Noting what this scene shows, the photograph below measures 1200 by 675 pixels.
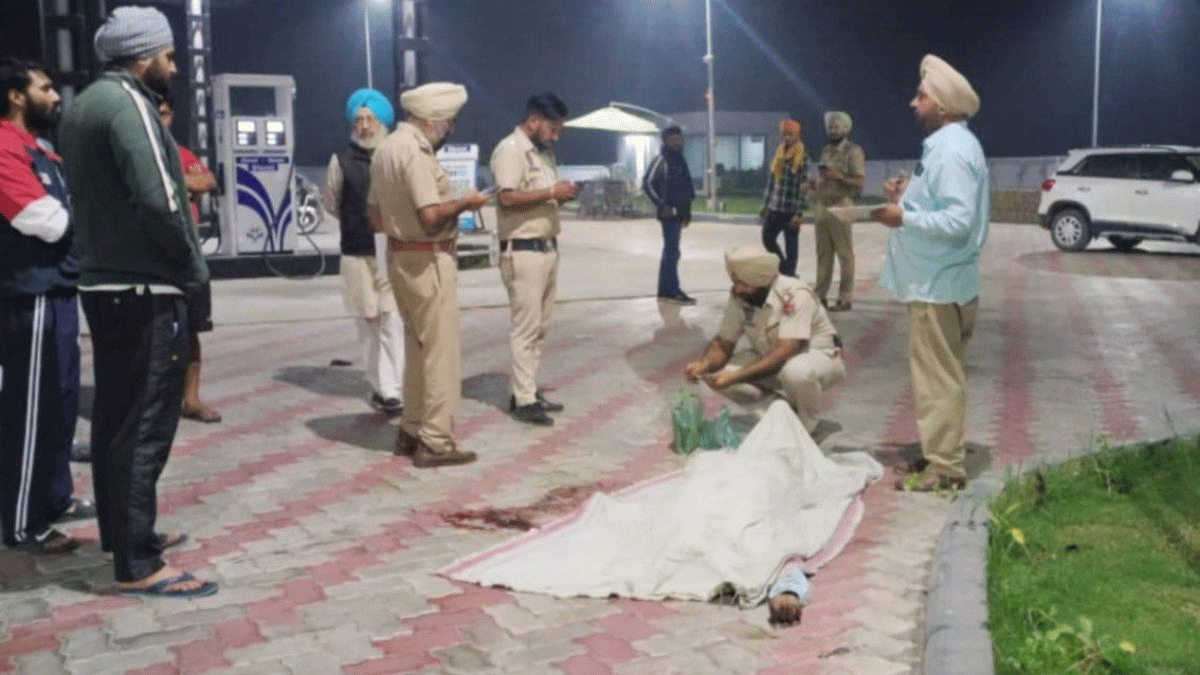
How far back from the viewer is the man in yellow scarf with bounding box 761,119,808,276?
1271 centimetres

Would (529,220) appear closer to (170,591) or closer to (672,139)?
(170,591)

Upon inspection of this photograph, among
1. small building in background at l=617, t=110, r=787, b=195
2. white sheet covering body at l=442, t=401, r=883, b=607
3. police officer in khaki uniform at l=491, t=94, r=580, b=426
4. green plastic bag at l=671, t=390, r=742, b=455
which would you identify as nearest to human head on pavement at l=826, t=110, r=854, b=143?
police officer in khaki uniform at l=491, t=94, r=580, b=426

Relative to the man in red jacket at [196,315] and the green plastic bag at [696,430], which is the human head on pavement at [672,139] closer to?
the man in red jacket at [196,315]

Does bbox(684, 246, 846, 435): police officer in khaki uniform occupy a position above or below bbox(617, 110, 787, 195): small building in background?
below

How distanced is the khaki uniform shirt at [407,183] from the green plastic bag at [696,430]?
5.09 feet

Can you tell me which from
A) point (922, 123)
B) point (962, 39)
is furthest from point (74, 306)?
point (962, 39)

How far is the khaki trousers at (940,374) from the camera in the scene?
233 inches

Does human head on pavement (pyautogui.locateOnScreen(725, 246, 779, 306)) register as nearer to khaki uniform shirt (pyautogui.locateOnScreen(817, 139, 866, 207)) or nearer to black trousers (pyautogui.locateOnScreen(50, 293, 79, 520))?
black trousers (pyautogui.locateOnScreen(50, 293, 79, 520))

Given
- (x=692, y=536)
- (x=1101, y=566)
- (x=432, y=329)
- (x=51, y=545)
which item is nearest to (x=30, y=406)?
(x=51, y=545)

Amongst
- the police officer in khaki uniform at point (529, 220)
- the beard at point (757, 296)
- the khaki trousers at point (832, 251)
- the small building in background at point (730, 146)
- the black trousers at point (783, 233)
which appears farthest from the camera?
the small building in background at point (730, 146)

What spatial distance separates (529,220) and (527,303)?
48 centimetres

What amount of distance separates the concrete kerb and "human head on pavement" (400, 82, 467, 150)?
3.14 m

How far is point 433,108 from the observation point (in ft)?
21.6

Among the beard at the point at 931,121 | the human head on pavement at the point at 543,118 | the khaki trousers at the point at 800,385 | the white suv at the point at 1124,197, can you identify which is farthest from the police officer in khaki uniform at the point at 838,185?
the white suv at the point at 1124,197
